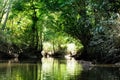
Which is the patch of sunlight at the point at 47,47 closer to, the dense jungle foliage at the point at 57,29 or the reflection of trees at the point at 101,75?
the dense jungle foliage at the point at 57,29

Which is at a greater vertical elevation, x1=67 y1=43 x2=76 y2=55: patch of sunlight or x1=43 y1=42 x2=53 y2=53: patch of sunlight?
x1=43 y1=42 x2=53 y2=53: patch of sunlight

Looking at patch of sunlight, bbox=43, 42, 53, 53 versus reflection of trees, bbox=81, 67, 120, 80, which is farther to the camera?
patch of sunlight, bbox=43, 42, 53, 53

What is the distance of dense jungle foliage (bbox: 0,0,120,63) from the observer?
3002cm

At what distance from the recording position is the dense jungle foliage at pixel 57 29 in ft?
98.5

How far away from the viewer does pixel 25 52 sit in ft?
149

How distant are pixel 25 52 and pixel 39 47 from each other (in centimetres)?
509

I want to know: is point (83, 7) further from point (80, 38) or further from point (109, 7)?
point (109, 7)

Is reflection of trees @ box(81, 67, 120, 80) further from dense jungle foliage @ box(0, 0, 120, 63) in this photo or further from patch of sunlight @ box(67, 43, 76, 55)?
patch of sunlight @ box(67, 43, 76, 55)

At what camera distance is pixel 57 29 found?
44.1 metres

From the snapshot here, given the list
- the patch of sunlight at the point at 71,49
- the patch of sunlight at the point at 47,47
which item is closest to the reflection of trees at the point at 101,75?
the patch of sunlight at the point at 71,49

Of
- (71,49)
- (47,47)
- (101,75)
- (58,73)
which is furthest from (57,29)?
(101,75)

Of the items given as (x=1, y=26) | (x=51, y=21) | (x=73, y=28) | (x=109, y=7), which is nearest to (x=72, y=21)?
(x=73, y=28)

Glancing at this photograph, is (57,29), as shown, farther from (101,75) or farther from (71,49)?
(101,75)

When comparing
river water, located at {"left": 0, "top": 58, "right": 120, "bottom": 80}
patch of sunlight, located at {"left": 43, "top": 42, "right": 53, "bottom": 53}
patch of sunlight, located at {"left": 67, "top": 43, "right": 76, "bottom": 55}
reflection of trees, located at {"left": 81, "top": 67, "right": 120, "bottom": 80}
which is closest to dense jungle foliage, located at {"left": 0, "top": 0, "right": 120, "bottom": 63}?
patch of sunlight, located at {"left": 67, "top": 43, "right": 76, "bottom": 55}
